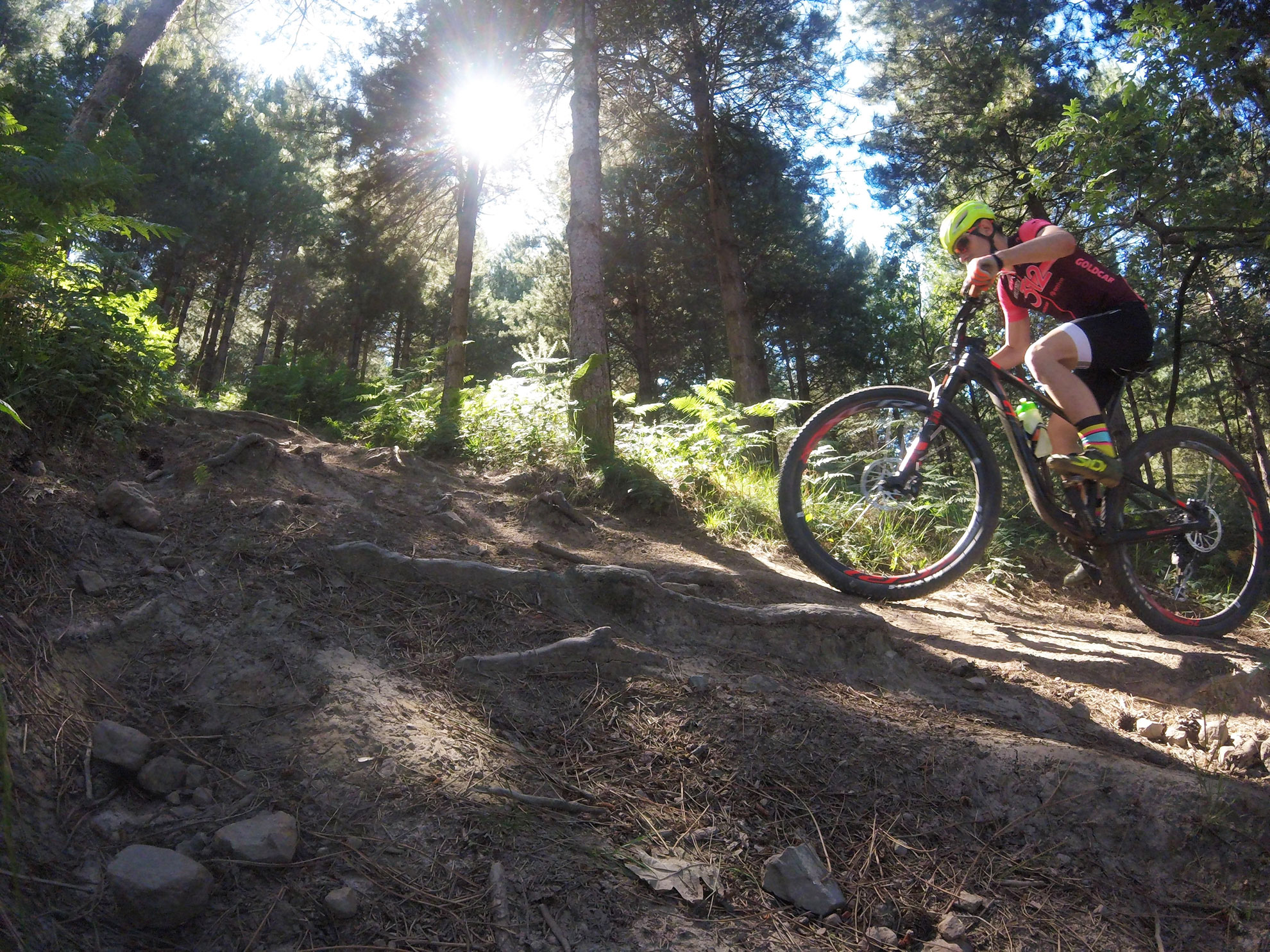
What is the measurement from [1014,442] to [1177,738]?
1.59 metres

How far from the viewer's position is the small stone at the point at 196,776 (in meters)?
1.64

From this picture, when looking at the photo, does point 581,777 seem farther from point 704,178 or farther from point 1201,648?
point 704,178

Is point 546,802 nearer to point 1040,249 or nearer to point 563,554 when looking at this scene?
point 563,554

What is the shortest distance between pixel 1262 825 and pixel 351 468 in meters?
4.29

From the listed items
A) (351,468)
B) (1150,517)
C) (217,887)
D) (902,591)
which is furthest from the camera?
(351,468)

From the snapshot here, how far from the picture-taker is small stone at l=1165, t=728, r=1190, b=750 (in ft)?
8.30

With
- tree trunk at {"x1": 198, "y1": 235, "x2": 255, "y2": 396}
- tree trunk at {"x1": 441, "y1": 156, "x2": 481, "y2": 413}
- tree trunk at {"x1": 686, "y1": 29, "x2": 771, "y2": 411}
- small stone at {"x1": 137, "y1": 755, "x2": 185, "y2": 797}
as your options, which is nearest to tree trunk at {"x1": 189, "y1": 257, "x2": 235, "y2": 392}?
tree trunk at {"x1": 198, "y1": 235, "x2": 255, "y2": 396}

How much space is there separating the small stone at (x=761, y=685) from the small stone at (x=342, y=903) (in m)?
1.35

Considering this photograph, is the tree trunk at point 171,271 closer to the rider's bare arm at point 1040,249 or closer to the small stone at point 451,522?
the small stone at point 451,522

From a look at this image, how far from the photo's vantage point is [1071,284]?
3.64 m

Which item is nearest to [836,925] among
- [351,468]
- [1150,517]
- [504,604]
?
[504,604]

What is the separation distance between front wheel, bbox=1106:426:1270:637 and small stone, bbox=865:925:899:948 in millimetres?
2902

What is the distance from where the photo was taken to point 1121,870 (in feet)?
6.13

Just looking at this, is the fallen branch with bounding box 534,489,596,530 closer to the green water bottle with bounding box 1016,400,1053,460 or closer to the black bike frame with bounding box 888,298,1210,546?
the black bike frame with bounding box 888,298,1210,546
